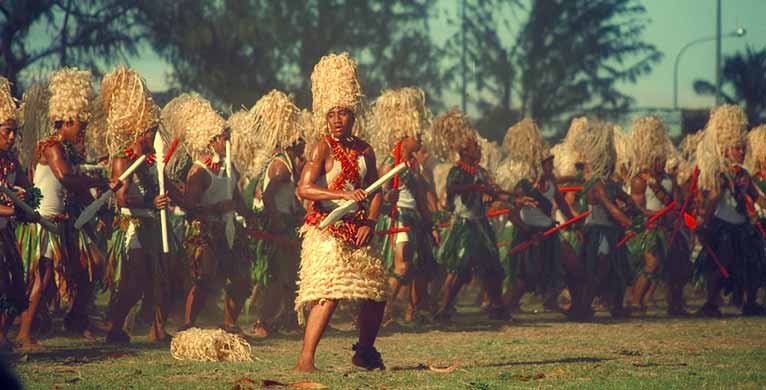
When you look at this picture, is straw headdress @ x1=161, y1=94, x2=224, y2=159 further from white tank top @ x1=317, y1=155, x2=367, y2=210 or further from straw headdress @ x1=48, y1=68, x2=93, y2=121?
white tank top @ x1=317, y1=155, x2=367, y2=210

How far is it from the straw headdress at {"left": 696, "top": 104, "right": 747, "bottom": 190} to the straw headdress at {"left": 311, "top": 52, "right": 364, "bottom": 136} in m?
7.05

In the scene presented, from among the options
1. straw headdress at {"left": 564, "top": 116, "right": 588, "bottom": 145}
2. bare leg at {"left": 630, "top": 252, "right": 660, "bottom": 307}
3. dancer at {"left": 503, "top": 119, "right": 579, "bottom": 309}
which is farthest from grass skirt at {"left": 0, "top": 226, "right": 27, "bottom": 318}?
straw headdress at {"left": 564, "top": 116, "right": 588, "bottom": 145}

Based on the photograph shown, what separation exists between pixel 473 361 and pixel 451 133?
5.39 metres

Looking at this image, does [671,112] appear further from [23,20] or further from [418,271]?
[418,271]

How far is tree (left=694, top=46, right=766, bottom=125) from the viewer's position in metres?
44.2

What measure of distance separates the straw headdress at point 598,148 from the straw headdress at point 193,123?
4.75 m

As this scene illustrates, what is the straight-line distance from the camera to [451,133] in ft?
49.0

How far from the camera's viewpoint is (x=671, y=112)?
1462 inches

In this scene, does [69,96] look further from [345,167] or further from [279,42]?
[279,42]

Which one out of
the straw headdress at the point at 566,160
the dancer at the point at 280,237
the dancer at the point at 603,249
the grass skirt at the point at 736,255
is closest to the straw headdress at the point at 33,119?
the dancer at the point at 280,237

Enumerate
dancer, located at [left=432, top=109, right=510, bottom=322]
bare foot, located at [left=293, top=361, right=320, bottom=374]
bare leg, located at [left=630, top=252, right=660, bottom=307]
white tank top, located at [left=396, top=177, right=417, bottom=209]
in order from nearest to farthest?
bare foot, located at [left=293, top=361, right=320, bottom=374] < white tank top, located at [left=396, top=177, right=417, bottom=209] < dancer, located at [left=432, top=109, right=510, bottom=322] < bare leg, located at [left=630, top=252, right=660, bottom=307]

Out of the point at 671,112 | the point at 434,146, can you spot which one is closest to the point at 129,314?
the point at 434,146

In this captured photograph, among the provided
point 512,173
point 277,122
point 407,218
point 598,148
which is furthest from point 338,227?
point 512,173

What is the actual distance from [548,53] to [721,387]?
43.1 metres
